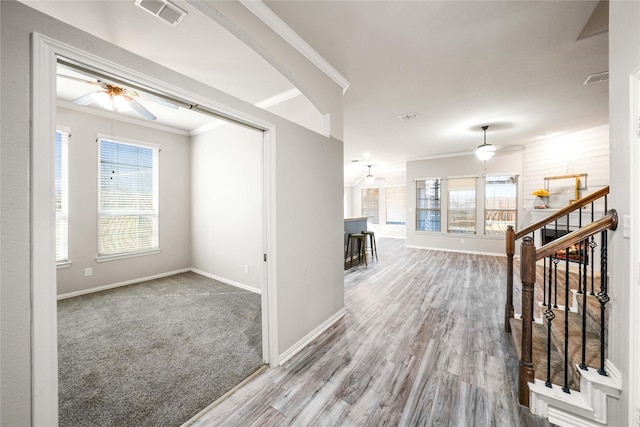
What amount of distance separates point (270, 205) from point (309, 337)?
1473mm

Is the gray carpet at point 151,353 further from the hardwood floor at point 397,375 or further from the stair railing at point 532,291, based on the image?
the stair railing at point 532,291

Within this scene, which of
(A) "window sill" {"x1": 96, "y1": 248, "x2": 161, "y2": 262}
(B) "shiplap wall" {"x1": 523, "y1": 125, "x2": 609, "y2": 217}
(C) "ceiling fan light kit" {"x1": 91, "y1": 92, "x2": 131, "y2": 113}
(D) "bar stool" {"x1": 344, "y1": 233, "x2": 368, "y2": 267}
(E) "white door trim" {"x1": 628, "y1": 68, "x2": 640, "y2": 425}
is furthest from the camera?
(D) "bar stool" {"x1": 344, "y1": 233, "x2": 368, "y2": 267}

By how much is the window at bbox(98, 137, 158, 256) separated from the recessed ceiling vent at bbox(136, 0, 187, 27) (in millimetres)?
3371

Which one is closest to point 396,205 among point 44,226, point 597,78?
point 597,78

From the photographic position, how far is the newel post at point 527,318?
169cm

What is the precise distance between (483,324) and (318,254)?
7.10ft

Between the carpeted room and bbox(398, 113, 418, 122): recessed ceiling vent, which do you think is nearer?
the carpeted room

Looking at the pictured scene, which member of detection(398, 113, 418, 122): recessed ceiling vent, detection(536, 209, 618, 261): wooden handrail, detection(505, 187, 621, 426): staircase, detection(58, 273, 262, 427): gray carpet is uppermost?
detection(398, 113, 418, 122): recessed ceiling vent

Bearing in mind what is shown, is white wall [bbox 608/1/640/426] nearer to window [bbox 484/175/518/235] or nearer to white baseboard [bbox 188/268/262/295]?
white baseboard [bbox 188/268/262/295]

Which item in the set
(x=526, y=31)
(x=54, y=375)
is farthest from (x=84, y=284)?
(x=526, y=31)

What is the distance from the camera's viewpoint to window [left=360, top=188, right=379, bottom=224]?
1138 cm

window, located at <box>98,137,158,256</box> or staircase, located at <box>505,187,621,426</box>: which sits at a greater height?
window, located at <box>98,137,158,256</box>

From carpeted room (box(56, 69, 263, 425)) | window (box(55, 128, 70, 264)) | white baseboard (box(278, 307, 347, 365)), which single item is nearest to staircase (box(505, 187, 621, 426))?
white baseboard (box(278, 307, 347, 365))

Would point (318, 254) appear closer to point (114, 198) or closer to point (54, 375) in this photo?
point (54, 375)
